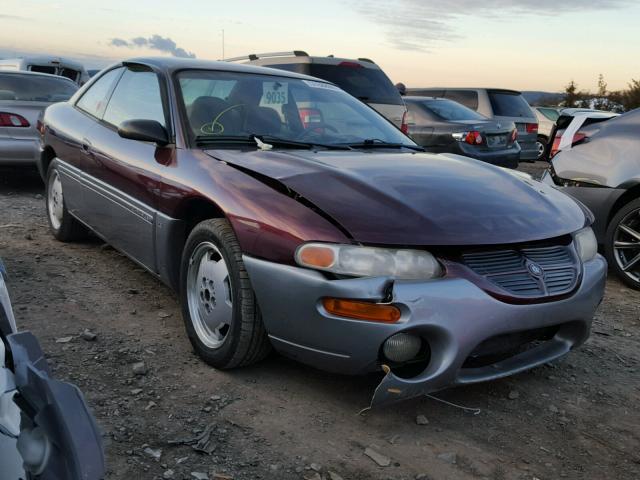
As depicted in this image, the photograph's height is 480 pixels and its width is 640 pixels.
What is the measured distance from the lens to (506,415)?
276 centimetres

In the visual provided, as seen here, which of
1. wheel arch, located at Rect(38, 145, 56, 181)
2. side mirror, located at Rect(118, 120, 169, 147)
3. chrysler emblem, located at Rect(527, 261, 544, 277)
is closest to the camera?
chrysler emblem, located at Rect(527, 261, 544, 277)

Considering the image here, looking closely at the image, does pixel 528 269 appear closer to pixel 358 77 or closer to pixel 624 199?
pixel 624 199

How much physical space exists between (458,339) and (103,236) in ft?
8.80

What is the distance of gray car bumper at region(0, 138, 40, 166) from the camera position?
709cm

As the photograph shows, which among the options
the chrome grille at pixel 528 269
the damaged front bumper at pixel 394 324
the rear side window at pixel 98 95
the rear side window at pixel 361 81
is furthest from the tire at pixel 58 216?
the rear side window at pixel 361 81

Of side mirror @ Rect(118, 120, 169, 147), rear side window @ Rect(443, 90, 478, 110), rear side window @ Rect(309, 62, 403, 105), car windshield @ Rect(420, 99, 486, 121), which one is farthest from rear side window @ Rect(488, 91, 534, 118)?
side mirror @ Rect(118, 120, 169, 147)

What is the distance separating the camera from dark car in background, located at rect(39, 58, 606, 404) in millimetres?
2443

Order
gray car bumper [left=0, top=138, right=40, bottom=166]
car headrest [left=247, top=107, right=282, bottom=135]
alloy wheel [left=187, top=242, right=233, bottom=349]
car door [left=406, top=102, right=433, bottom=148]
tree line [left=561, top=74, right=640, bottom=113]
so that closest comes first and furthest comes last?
alloy wheel [left=187, top=242, right=233, bottom=349], car headrest [left=247, top=107, right=282, bottom=135], gray car bumper [left=0, top=138, right=40, bottom=166], car door [left=406, top=102, right=433, bottom=148], tree line [left=561, top=74, right=640, bottom=113]

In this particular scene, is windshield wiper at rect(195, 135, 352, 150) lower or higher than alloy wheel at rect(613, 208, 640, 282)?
higher

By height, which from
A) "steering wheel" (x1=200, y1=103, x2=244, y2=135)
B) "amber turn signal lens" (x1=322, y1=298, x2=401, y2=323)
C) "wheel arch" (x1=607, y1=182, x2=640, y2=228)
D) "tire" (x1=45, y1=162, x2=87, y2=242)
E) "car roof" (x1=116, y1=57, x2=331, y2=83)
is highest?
"car roof" (x1=116, y1=57, x2=331, y2=83)

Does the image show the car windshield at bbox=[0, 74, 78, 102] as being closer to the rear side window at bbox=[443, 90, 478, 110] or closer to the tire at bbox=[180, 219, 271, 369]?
the tire at bbox=[180, 219, 271, 369]

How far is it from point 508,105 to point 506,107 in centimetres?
11

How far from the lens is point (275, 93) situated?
153 inches

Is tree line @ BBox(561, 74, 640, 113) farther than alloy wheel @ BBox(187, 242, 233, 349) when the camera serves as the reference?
Yes
